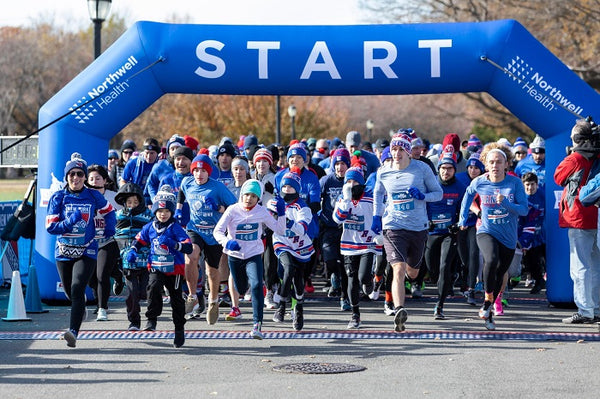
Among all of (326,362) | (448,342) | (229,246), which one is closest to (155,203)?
(229,246)

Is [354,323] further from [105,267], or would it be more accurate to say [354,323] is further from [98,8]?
[98,8]

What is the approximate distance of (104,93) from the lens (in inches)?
510

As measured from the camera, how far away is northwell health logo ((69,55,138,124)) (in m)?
12.9

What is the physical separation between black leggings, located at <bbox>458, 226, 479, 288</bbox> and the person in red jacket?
129 cm

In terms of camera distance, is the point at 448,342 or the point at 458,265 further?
the point at 458,265

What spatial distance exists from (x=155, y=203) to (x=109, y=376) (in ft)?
7.57

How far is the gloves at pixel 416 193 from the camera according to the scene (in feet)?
35.8

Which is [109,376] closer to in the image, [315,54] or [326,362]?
[326,362]

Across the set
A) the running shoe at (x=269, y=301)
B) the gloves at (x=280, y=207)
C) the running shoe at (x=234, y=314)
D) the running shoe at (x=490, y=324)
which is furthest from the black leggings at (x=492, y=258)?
the running shoe at (x=269, y=301)

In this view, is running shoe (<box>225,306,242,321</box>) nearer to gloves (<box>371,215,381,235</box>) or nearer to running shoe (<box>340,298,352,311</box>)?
running shoe (<box>340,298,352,311</box>)

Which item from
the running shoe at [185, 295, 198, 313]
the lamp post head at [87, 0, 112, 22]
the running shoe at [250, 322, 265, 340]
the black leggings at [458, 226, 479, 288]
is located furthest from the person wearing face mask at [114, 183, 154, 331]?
the lamp post head at [87, 0, 112, 22]

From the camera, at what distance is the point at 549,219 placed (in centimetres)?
1293

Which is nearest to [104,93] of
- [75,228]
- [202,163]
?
[202,163]

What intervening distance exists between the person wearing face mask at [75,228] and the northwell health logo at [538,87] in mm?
4974
